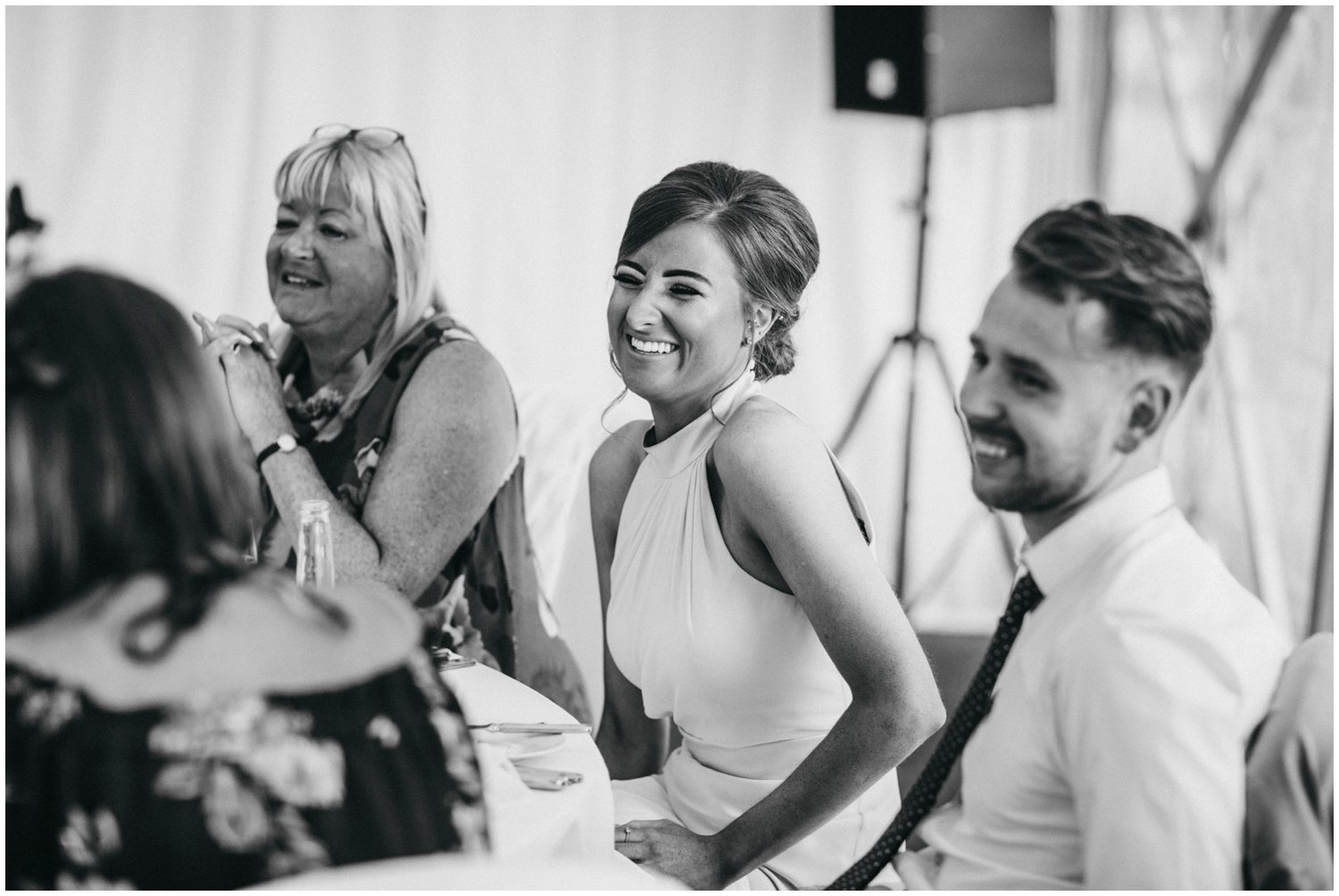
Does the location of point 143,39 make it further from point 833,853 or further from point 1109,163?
point 833,853

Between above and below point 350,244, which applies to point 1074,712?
below

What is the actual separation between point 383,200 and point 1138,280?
4.61ft

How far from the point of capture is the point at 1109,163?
4500 millimetres

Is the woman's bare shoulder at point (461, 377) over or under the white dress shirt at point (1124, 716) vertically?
over

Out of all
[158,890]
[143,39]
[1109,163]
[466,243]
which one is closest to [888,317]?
[1109,163]

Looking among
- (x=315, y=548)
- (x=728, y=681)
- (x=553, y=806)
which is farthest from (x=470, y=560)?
(x=553, y=806)

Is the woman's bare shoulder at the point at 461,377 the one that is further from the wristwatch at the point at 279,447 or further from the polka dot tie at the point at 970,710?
the polka dot tie at the point at 970,710

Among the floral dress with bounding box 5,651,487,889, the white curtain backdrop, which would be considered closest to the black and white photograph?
the floral dress with bounding box 5,651,487,889

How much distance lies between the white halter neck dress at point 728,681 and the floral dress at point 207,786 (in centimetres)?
67

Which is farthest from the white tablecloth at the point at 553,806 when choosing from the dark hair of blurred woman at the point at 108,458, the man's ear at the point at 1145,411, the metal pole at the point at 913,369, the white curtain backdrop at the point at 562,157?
the white curtain backdrop at the point at 562,157

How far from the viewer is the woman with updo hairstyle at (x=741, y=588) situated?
1.45 metres

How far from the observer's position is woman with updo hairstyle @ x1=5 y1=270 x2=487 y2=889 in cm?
90

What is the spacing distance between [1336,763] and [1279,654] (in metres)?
0.09

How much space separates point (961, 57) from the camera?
3760 mm
